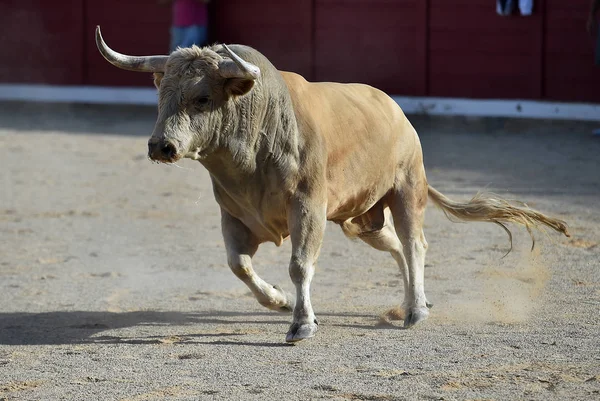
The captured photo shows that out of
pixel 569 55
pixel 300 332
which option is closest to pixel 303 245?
pixel 300 332

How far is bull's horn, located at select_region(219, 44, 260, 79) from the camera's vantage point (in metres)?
3.60

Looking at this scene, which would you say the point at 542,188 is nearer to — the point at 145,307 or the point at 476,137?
the point at 476,137

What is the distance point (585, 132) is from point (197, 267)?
5092 mm

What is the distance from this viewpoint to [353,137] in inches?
163

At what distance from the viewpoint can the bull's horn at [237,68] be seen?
3.60 metres

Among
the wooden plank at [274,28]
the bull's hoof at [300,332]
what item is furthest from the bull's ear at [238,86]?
the wooden plank at [274,28]

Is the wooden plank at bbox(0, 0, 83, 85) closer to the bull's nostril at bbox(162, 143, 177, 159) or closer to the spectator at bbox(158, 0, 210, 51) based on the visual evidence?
the spectator at bbox(158, 0, 210, 51)

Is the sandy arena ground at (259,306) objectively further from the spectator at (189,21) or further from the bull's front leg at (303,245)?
the spectator at (189,21)

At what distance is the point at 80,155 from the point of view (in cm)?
886

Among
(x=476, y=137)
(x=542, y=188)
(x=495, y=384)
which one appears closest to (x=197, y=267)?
(x=495, y=384)

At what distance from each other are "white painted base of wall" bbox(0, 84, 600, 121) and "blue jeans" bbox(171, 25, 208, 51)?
2.07ft

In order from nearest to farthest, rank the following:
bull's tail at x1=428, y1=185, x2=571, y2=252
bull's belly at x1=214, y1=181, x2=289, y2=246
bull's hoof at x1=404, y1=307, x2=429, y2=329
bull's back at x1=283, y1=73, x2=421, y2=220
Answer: bull's belly at x1=214, y1=181, x2=289, y2=246, bull's back at x1=283, y1=73, x2=421, y2=220, bull's hoof at x1=404, y1=307, x2=429, y2=329, bull's tail at x1=428, y1=185, x2=571, y2=252

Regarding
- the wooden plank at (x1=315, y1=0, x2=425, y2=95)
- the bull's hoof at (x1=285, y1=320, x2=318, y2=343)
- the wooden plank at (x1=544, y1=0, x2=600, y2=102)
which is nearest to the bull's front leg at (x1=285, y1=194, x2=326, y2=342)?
the bull's hoof at (x1=285, y1=320, x2=318, y2=343)

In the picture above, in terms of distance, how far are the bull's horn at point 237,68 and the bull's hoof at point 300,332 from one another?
85 centimetres
